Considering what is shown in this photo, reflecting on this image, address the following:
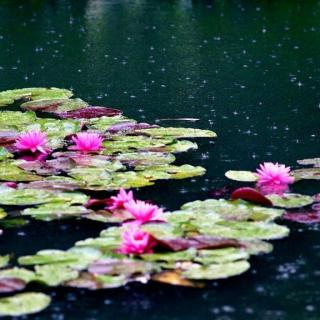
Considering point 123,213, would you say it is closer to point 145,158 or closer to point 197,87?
point 145,158

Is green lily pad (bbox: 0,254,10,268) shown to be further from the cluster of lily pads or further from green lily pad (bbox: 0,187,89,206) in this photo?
green lily pad (bbox: 0,187,89,206)

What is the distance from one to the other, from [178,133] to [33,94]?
3.67 ft

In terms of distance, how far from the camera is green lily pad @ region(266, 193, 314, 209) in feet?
7.22

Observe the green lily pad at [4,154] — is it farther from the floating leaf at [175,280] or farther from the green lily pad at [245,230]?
the floating leaf at [175,280]

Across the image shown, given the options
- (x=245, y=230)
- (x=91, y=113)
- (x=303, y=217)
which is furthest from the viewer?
(x=91, y=113)

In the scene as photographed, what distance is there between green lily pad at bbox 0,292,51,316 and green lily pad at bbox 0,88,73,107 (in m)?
2.29

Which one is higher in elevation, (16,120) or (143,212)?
(16,120)

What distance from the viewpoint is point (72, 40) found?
247 inches

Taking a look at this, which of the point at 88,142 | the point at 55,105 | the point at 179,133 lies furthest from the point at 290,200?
the point at 55,105

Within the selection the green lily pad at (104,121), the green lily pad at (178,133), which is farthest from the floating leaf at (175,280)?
the green lily pad at (104,121)

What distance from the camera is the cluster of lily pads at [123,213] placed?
5.68ft

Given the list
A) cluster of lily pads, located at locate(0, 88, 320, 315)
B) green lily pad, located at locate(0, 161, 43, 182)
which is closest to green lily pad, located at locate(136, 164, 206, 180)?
cluster of lily pads, located at locate(0, 88, 320, 315)

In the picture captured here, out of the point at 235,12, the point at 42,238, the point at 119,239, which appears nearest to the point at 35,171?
the point at 42,238

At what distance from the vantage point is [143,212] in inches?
79.3
